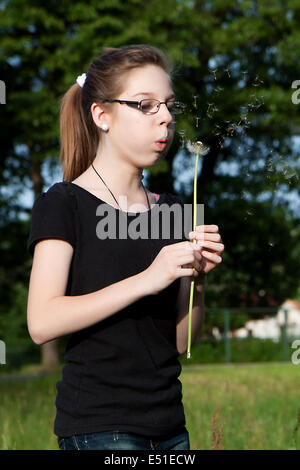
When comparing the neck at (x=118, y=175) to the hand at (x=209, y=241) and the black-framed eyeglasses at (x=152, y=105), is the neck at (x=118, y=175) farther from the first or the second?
the hand at (x=209, y=241)

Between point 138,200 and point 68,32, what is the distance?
1508 cm

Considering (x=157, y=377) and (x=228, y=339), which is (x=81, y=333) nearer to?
(x=157, y=377)

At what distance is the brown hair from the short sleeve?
0.34 m

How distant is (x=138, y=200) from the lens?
2420 millimetres

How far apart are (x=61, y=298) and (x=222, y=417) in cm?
399

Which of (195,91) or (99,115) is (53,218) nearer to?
(99,115)

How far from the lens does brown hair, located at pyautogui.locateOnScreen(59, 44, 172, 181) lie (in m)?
2.37

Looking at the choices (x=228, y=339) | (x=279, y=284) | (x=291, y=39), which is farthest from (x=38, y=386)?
(x=279, y=284)

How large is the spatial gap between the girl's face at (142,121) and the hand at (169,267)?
1.48 ft

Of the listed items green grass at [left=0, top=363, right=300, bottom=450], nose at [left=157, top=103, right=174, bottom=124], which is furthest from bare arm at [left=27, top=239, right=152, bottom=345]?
green grass at [left=0, top=363, right=300, bottom=450]

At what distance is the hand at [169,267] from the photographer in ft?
6.38

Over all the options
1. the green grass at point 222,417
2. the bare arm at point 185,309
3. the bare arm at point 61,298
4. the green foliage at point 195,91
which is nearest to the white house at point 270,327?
the green foliage at point 195,91

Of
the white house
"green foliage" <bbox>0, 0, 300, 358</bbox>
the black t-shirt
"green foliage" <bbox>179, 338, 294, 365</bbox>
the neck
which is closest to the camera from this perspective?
the black t-shirt

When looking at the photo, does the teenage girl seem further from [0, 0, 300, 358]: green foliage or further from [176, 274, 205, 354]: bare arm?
[0, 0, 300, 358]: green foliage
